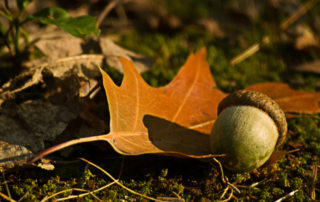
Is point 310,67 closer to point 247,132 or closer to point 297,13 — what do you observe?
point 297,13

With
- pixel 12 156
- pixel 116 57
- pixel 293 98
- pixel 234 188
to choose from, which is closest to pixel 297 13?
pixel 293 98

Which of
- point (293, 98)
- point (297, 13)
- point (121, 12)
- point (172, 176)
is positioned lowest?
point (172, 176)

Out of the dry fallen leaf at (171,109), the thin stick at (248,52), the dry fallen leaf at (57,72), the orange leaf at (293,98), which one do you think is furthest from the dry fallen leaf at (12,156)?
the thin stick at (248,52)

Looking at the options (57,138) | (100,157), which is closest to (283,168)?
(100,157)

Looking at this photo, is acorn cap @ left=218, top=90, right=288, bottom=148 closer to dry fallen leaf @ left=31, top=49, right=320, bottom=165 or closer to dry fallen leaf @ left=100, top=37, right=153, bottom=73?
dry fallen leaf @ left=31, top=49, right=320, bottom=165

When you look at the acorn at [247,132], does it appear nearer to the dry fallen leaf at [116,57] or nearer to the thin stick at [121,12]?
the dry fallen leaf at [116,57]
